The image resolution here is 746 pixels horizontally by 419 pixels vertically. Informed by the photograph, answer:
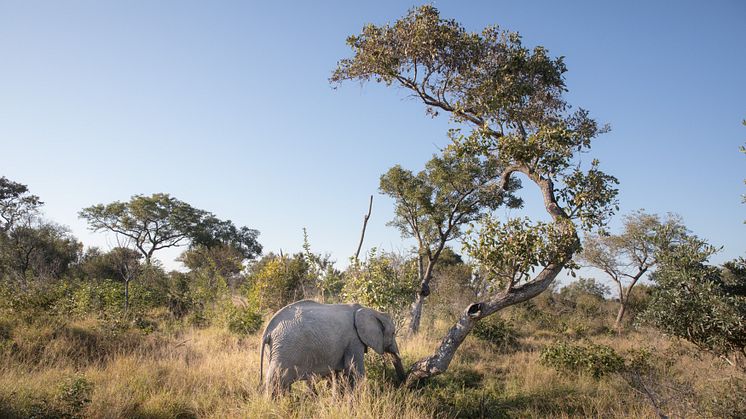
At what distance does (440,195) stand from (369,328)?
9.71m

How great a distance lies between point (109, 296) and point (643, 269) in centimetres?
2293

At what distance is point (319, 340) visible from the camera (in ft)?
20.8

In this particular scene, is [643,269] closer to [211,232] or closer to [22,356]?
[22,356]

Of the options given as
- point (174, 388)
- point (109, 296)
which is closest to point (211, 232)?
point (109, 296)

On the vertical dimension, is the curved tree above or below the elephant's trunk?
above

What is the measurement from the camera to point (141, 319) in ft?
39.7

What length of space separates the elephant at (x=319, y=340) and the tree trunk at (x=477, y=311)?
0.89 metres

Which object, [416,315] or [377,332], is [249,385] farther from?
[416,315]

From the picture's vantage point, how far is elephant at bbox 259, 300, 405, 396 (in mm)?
6023

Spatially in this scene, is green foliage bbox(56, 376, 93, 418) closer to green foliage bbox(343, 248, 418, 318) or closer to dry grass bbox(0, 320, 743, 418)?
dry grass bbox(0, 320, 743, 418)

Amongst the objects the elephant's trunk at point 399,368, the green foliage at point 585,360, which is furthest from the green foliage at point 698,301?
the elephant's trunk at point 399,368

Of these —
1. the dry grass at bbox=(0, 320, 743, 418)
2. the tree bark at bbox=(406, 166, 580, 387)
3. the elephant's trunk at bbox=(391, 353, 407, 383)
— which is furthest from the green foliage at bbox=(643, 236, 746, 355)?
the elephant's trunk at bbox=(391, 353, 407, 383)

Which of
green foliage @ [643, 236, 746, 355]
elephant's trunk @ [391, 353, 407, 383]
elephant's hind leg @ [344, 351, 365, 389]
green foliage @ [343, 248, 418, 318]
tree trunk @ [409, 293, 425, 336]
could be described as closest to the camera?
green foliage @ [643, 236, 746, 355]

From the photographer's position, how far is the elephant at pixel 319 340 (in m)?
6.02
